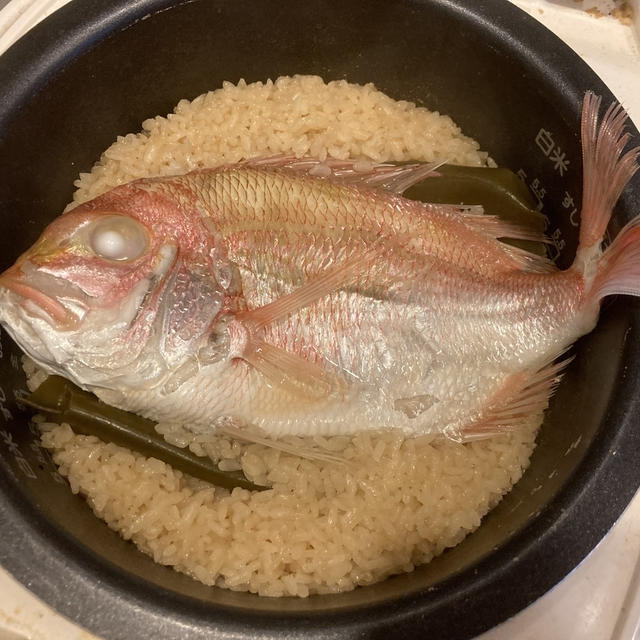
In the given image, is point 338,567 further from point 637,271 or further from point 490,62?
point 490,62

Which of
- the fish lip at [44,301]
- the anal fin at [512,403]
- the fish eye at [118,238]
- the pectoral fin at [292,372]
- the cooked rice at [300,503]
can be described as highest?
the fish eye at [118,238]

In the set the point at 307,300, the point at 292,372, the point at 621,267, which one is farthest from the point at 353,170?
the point at 621,267

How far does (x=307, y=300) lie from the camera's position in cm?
125

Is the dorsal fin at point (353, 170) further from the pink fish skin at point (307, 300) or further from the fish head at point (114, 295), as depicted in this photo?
the fish head at point (114, 295)

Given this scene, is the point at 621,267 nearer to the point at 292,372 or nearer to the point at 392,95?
the point at 292,372

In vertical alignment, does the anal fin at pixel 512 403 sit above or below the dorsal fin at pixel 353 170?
below

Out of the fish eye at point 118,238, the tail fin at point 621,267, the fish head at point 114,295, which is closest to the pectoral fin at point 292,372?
the fish head at point 114,295

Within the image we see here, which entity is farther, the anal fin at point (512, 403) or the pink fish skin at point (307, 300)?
the anal fin at point (512, 403)

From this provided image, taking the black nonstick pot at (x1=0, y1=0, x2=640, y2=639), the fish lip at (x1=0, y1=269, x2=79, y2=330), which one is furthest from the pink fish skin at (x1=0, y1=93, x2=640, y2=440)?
the black nonstick pot at (x1=0, y1=0, x2=640, y2=639)

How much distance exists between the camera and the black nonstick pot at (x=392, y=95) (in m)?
1.09

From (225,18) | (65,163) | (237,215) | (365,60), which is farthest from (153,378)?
(365,60)

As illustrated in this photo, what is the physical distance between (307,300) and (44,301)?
501 millimetres

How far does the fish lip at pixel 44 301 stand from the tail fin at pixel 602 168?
1.07m

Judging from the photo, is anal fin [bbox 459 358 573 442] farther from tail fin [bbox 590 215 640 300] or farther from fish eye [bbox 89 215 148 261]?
fish eye [bbox 89 215 148 261]
